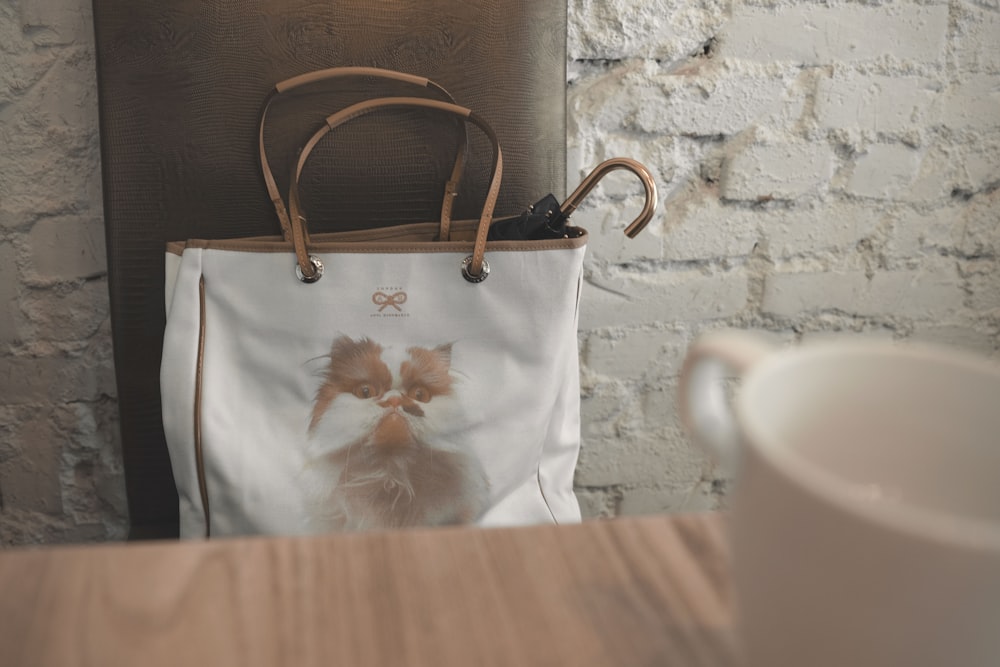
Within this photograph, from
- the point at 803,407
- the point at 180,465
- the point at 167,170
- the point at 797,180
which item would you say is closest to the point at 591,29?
the point at 797,180

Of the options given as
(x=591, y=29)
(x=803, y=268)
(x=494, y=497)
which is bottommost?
(x=494, y=497)

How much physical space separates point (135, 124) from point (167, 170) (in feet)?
0.15

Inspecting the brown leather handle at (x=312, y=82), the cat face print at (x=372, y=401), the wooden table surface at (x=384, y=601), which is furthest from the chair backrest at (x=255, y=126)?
the wooden table surface at (x=384, y=601)

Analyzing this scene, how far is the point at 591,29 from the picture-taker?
0.95 metres

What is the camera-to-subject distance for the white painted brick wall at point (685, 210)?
3.04 feet

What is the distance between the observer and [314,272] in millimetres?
737

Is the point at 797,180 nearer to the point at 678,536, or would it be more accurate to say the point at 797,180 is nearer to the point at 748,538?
Answer: the point at 678,536

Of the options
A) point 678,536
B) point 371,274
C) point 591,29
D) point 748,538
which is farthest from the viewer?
point 591,29

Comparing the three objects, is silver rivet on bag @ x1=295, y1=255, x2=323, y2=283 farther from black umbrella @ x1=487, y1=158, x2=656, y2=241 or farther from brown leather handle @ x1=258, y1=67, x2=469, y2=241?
black umbrella @ x1=487, y1=158, x2=656, y2=241

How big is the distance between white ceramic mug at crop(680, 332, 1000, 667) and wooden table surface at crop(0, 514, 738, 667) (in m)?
0.08

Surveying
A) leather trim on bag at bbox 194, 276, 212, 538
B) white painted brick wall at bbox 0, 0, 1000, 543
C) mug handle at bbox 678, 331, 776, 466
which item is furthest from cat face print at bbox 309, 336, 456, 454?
mug handle at bbox 678, 331, 776, 466

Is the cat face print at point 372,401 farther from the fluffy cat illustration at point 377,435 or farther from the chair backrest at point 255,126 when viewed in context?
the chair backrest at point 255,126

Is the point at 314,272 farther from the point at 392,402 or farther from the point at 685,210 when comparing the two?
the point at 685,210

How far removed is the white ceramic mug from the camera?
0.65ft
